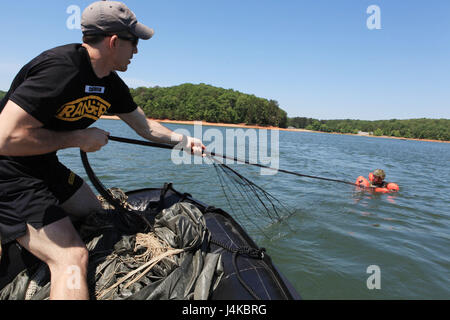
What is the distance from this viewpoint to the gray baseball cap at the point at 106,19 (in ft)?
6.45

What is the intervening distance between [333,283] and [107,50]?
407 centimetres

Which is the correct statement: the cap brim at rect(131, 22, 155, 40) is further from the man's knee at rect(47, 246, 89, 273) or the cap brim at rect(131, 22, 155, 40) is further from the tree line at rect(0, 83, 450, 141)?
the tree line at rect(0, 83, 450, 141)

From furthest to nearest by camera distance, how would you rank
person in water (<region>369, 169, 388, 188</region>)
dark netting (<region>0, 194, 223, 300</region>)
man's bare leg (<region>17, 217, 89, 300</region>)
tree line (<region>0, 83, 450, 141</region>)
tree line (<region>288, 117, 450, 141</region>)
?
tree line (<region>288, 117, 450, 141</region>) < tree line (<region>0, 83, 450, 141</region>) < person in water (<region>369, 169, 388, 188</region>) < dark netting (<region>0, 194, 223, 300</region>) < man's bare leg (<region>17, 217, 89, 300</region>)

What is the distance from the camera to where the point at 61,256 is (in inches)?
74.0

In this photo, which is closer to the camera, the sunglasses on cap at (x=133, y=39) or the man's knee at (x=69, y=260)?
the man's knee at (x=69, y=260)

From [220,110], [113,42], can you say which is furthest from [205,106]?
[113,42]

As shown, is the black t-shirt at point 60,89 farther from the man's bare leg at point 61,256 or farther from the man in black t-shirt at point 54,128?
the man's bare leg at point 61,256

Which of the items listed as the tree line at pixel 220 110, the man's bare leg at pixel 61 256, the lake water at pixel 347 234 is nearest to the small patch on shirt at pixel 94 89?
the man's bare leg at pixel 61 256

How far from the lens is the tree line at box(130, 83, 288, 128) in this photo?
3920 inches

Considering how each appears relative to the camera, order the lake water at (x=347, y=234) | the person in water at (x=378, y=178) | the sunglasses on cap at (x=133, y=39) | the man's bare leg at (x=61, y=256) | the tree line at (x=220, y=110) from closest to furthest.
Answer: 1. the man's bare leg at (x=61, y=256)
2. the sunglasses on cap at (x=133, y=39)
3. the lake water at (x=347, y=234)
4. the person in water at (x=378, y=178)
5. the tree line at (x=220, y=110)

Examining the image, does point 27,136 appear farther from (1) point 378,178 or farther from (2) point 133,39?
(1) point 378,178

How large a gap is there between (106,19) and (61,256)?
1.74 m

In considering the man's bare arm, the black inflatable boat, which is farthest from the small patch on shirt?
the black inflatable boat

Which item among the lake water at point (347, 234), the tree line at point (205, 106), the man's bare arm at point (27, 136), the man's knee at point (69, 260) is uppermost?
the tree line at point (205, 106)
